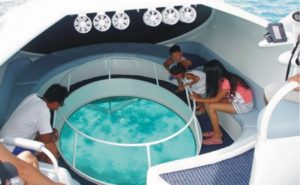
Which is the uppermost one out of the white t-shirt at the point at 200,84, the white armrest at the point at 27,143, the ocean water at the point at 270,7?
the white armrest at the point at 27,143

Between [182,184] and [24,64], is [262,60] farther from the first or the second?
[24,64]

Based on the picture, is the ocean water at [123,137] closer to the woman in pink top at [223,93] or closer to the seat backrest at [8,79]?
the woman in pink top at [223,93]

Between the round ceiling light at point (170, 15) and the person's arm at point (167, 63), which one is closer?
the round ceiling light at point (170, 15)

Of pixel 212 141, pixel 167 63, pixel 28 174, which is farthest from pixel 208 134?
pixel 28 174

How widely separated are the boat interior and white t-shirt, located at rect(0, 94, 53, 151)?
24.6 inches

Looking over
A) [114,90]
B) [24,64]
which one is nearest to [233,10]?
[114,90]

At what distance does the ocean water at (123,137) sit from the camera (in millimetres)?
4732

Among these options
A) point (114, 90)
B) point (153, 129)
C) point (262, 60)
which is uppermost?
point (262, 60)

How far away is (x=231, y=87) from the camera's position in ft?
14.5

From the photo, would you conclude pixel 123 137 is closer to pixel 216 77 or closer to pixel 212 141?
pixel 212 141

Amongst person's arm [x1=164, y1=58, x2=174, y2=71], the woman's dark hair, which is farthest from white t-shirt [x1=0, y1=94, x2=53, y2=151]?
person's arm [x1=164, y1=58, x2=174, y2=71]

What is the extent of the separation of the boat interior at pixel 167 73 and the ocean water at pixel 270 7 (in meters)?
5.60

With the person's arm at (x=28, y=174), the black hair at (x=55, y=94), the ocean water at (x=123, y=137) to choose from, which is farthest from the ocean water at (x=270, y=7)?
the person's arm at (x=28, y=174)

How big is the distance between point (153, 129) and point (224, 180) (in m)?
2.65
